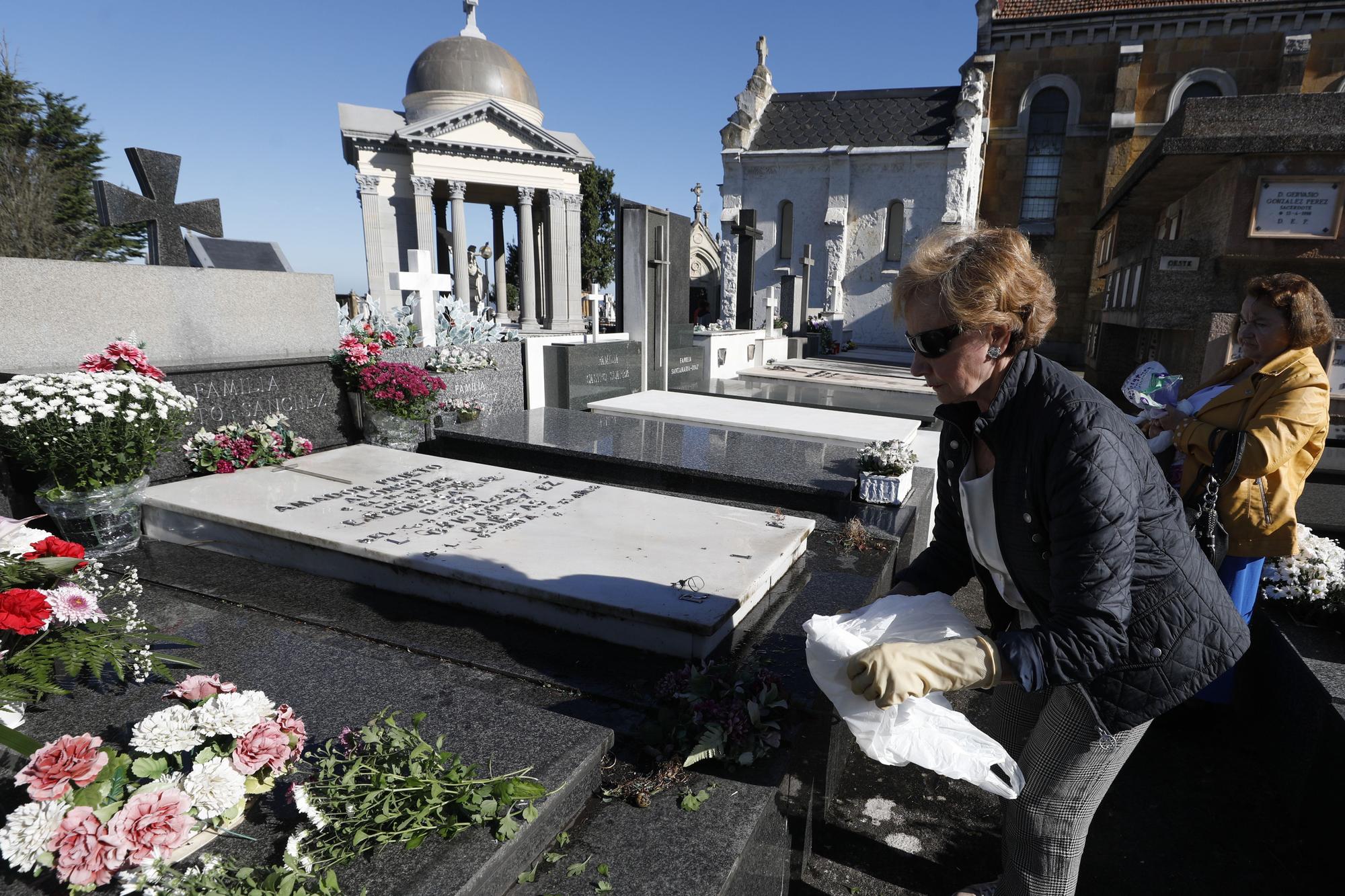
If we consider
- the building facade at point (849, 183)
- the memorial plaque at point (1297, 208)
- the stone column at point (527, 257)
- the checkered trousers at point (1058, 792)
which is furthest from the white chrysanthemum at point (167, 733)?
the stone column at point (527, 257)

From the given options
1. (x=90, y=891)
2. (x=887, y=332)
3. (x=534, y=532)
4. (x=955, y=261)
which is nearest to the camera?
(x=90, y=891)

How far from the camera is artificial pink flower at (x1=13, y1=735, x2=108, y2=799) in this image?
1571 millimetres

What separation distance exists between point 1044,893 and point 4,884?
244 cm

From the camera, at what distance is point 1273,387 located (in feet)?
9.35

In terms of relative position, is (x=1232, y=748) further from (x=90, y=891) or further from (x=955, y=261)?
(x=90, y=891)

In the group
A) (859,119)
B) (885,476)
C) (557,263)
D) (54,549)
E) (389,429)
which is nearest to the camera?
(54,549)

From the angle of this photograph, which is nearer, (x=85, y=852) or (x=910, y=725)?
(x=85, y=852)

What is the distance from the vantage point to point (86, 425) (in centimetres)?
370

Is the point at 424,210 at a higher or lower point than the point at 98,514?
higher

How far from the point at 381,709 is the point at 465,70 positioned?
29.0 metres

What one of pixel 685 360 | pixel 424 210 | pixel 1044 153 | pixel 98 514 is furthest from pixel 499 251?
pixel 98 514

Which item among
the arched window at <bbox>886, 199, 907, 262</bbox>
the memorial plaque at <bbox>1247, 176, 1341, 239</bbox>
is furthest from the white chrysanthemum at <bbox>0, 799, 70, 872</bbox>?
the arched window at <bbox>886, 199, 907, 262</bbox>

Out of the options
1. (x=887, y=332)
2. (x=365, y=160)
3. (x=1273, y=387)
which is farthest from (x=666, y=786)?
(x=365, y=160)

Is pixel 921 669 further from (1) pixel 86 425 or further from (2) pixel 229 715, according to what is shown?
(1) pixel 86 425
